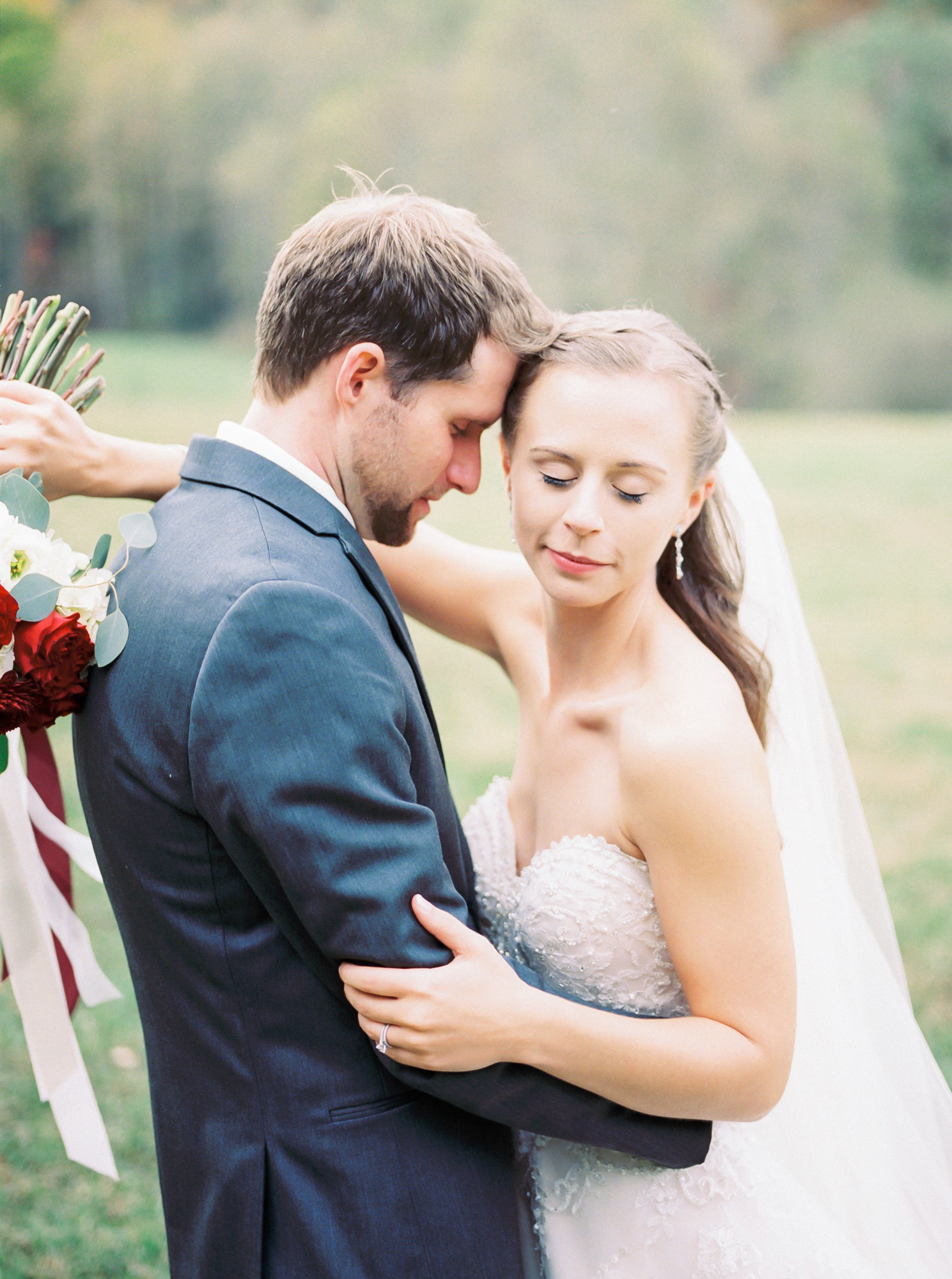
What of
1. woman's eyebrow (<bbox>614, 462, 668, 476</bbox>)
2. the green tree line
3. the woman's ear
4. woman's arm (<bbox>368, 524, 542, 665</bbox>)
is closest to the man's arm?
woman's eyebrow (<bbox>614, 462, 668, 476</bbox>)

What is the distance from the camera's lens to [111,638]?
67.1 inches

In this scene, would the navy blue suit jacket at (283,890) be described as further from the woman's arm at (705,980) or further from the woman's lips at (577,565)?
the woman's lips at (577,565)

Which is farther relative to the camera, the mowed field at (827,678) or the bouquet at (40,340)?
the mowed field at (827,678)

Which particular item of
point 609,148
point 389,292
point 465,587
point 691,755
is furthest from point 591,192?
point 691,755

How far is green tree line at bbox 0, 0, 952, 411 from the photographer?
18.0 metres

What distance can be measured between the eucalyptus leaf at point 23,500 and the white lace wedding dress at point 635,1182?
1.10m

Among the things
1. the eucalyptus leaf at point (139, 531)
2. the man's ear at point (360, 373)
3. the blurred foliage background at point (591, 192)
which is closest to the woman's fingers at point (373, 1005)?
the eucalyptus leaf at point (139, 531)

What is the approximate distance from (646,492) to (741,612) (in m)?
0.63

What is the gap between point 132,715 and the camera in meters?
1.67

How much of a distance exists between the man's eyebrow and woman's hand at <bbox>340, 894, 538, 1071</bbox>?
33.6 inches

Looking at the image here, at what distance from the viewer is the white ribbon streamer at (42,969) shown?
215 centimetres

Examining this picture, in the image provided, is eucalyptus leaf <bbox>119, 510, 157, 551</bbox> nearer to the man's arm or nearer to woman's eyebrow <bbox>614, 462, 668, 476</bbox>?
the man's arm

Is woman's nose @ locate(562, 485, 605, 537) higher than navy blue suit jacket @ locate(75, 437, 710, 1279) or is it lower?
higher

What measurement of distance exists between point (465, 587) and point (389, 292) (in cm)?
100
